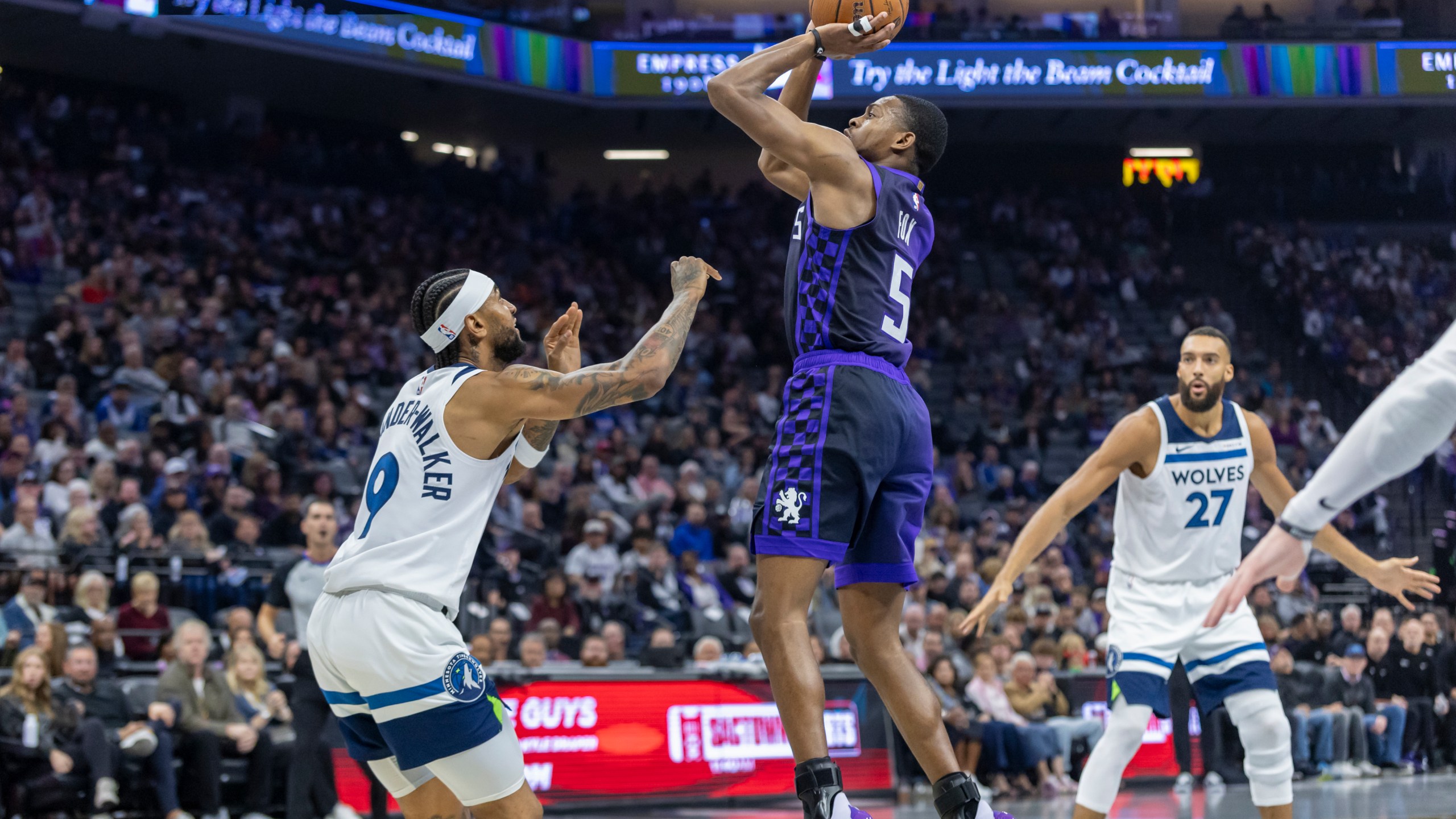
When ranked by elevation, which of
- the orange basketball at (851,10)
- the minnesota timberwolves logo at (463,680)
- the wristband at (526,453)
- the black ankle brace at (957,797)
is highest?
the orange basketball at (851,10)

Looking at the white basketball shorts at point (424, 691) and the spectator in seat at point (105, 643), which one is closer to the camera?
the white basketball shorts at point (424, 691)

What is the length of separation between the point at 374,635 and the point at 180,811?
6081 mm

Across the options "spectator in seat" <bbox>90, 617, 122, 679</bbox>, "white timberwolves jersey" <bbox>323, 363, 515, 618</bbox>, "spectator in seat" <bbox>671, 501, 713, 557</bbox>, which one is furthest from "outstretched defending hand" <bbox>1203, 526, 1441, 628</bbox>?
"spectator in seat" <bbox>671, 501, 713, 557</bbox>

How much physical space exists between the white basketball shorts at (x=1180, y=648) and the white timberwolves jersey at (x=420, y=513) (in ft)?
11.3

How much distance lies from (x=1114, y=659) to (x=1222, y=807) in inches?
186

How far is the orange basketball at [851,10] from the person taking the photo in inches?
205

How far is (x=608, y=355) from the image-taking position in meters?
21.6

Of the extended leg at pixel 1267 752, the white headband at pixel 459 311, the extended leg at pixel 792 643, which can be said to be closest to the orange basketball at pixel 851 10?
the white headband at pixel 459 311

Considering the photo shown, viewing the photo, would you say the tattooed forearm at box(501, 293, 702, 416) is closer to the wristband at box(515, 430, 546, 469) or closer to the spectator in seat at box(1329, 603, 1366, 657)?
the wristband at box(515, 430, 546, 469)

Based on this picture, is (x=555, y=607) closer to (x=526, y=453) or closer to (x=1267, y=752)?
(x=1267, y=752)

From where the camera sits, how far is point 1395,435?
2.93 metres

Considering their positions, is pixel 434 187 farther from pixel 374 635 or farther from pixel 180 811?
pixel 374 635

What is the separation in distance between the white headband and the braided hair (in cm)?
1

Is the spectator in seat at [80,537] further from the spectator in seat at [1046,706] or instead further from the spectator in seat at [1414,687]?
the spectator in seat at [1414,687]
